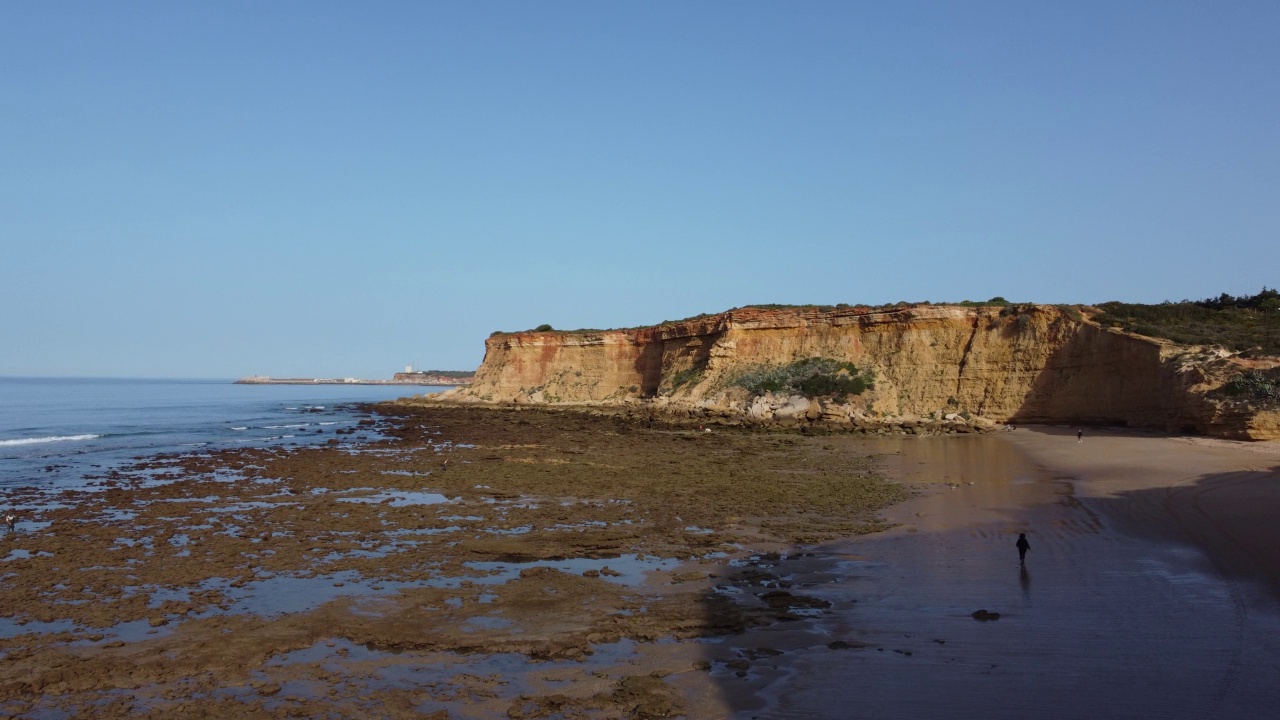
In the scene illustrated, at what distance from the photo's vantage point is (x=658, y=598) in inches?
413

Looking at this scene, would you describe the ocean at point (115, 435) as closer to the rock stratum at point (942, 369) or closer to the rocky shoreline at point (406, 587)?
the rocky shoreline at point (406, 587)

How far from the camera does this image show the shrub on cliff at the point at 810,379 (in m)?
43.5

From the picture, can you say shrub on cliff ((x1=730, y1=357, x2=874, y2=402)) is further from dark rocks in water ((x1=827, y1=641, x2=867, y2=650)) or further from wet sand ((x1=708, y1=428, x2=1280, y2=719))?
dark rocks in water ((x1=827, y1=641, x2=867, y2=650))

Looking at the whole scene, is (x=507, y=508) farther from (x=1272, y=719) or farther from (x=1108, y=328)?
(x=1108, y=328)

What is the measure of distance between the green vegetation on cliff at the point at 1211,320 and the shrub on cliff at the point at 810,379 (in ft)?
39.2

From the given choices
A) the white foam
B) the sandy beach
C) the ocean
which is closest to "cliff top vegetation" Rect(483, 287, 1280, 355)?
the sandy beach

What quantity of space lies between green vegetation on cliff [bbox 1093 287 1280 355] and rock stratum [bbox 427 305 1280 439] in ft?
4.28

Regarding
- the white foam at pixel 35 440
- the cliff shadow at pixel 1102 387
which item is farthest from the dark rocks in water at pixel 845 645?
the white foam at pixel 35 440

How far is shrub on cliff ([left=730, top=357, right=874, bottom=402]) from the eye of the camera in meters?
43.5

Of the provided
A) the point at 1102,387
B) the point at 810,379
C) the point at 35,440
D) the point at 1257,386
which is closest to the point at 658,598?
the point at 1257,386

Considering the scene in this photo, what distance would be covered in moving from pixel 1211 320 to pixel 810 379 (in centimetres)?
1872

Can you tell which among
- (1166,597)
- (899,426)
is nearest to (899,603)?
(1166,597)

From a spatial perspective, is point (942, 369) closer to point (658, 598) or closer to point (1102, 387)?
point (1102, 387)

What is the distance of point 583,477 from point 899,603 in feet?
43.3
